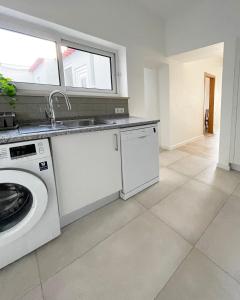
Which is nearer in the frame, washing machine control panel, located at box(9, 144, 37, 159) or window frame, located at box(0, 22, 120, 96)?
Result: washing machine control panel, located at box(9, 144, 37, 159)

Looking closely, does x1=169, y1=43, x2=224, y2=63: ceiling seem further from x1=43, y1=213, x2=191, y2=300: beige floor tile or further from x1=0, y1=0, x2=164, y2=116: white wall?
x1=43, y1=213, x2=191, y2=300: beige floor tile

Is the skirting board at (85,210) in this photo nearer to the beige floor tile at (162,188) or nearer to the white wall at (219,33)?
the beige floor tile at (162,188)

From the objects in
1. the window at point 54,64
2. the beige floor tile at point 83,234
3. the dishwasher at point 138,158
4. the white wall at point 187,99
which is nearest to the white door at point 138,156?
the dishwasher at point 138,158

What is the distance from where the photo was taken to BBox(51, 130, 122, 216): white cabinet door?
1.25 metres

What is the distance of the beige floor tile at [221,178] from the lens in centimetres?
196

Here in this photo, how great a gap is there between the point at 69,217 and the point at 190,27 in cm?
329

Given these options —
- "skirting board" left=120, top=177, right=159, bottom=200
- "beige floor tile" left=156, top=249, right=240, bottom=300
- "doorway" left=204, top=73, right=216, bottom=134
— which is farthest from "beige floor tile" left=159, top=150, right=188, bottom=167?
"doorway" left=204, top=73, right=216, bottom=134

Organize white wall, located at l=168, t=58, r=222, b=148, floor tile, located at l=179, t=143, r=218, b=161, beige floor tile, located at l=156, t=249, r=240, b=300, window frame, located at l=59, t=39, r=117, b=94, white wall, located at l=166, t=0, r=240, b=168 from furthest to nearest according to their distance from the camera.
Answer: white wall, located at l=168, t=58, r=222, b=148
floor tile, located at l=179, t=143, r=218, b=161
white wall, located at l=166, t=0, r=240, b=168
window frame, located at l=59, t=39, r=117, b=94
beige floor tile, located at l=156, t=249, r=240, b=300

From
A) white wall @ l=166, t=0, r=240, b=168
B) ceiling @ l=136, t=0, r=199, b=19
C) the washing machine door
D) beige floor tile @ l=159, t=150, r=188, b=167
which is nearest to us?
the washing machine door

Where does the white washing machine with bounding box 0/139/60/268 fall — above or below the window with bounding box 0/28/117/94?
below

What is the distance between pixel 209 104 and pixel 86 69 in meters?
4.36

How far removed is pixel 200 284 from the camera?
0.92 meters

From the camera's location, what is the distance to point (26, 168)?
102 centimetres

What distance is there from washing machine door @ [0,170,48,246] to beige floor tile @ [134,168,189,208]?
1057mm
